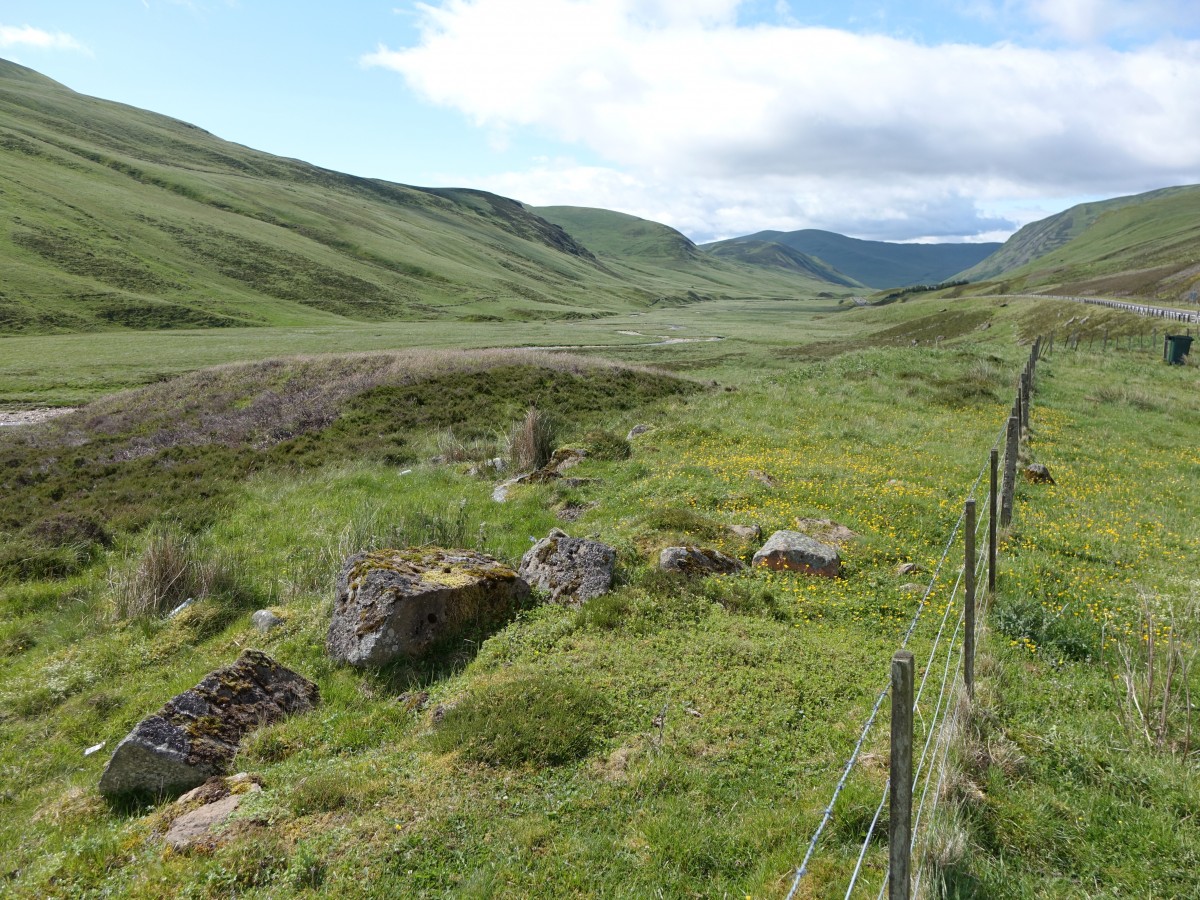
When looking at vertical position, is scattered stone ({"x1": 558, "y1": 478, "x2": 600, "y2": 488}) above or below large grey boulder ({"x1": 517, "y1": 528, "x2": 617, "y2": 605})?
above

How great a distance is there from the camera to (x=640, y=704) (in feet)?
25.9

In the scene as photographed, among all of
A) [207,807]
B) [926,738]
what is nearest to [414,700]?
[207,807]

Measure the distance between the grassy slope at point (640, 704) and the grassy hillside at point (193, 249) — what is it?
259ft

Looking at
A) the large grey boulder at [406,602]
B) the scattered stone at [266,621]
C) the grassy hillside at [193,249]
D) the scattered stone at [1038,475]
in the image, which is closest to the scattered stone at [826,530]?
the large grey boulder at [406,602]

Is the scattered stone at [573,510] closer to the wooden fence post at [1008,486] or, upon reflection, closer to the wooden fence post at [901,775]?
the wooden fence post at [1008,486]

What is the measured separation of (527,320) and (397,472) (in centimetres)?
9659

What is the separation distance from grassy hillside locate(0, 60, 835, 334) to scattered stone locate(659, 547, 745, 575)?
8455 cm

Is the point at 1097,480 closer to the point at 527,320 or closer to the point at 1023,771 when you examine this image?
the point at 1023,771

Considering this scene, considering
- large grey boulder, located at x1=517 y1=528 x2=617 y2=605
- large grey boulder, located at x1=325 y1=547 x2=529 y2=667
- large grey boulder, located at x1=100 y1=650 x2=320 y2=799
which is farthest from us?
large grey boulder, located at x1=517 y1=528 x2=617 y2=605

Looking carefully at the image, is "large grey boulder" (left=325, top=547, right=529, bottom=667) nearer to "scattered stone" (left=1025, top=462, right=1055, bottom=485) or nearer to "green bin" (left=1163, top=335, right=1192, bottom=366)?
"scattered stone" (left=1025, top=462, right=1055, bottom=485)

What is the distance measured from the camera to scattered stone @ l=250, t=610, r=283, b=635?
454 inches

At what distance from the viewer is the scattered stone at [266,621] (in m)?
11.5

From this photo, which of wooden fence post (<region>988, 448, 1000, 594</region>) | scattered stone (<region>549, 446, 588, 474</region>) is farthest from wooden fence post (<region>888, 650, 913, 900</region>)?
scattered stone (<region>549, 446, 588, 474</region>)

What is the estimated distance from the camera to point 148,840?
6359 mm
